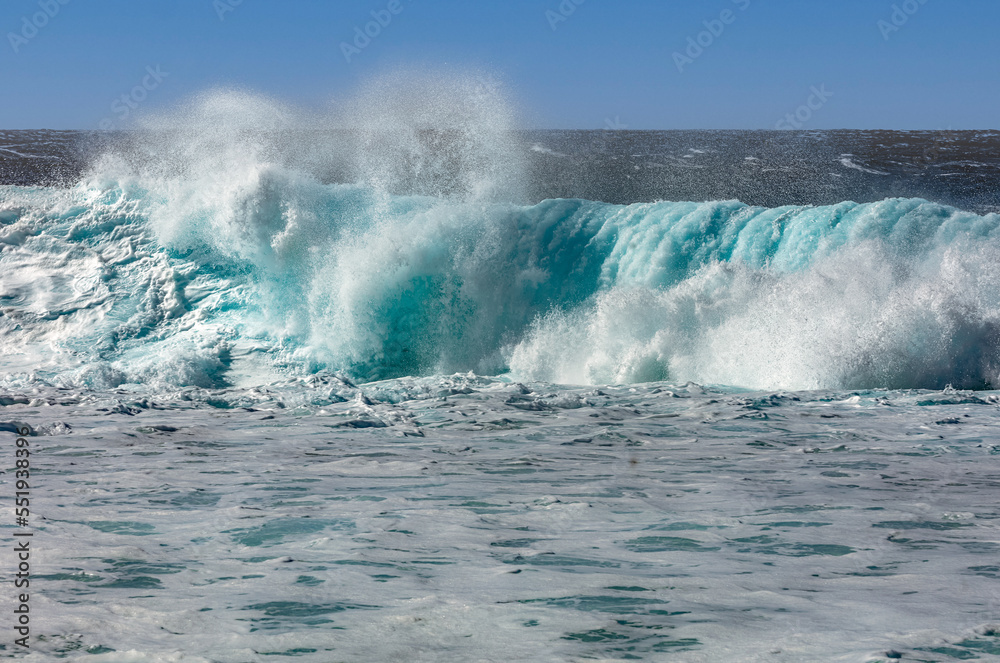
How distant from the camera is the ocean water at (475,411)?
3.79 m

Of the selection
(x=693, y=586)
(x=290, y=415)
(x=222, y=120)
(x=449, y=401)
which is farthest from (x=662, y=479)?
(x=222, y=120)

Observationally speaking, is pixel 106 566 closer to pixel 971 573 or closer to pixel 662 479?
pixel 662 479

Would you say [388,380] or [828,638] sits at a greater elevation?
[388,380]

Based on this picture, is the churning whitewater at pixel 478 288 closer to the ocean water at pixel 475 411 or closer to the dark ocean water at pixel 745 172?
the ocean water at pixel 475 411

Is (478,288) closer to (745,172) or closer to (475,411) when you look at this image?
(475,411)

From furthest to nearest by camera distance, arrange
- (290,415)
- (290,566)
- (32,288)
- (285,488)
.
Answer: (32,288)
(290,415)
(285,488)
(290,566)

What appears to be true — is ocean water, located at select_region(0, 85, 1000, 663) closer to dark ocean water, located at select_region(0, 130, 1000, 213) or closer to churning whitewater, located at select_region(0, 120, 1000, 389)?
churning whitewater, located at select_region(0, 120, 1000, 389)

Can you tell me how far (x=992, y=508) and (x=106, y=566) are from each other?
17.6 feet

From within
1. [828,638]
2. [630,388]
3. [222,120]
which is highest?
[222,120]

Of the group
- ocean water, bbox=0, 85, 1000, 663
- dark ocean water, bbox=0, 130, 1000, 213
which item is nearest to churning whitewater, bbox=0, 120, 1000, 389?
ocean water, bbox=0, 85, 1000, 663

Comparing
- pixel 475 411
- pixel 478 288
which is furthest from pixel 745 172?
pixel 475 411

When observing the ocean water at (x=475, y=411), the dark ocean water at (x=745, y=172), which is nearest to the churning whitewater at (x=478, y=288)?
the ocean water at (x=475, y=411)

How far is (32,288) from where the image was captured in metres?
13.5

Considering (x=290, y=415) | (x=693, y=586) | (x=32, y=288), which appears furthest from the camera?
(x=32, y=288)
